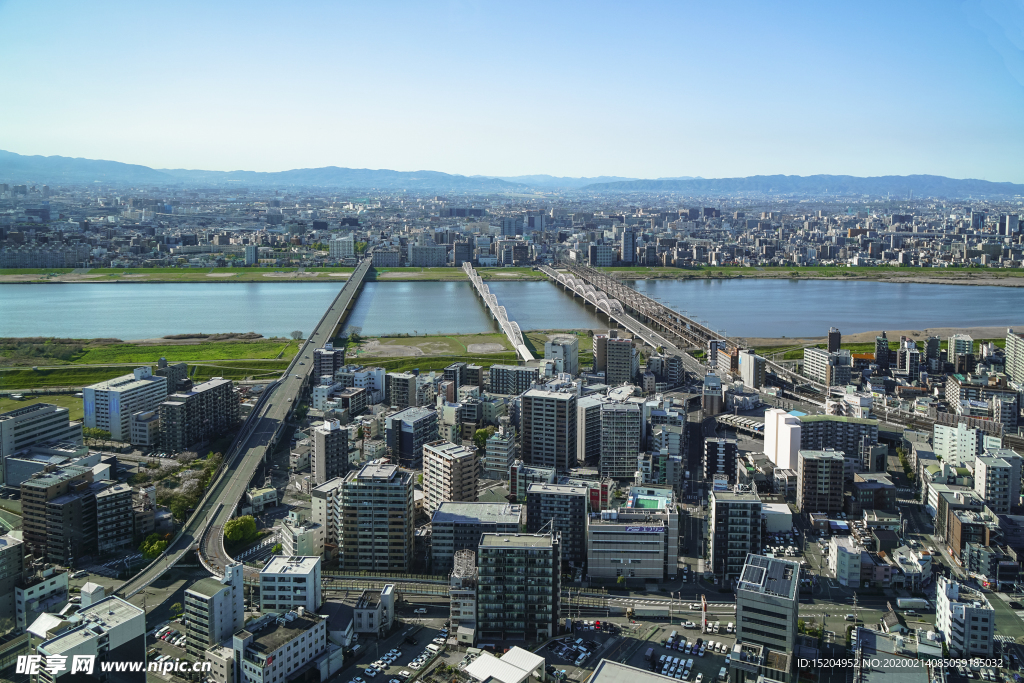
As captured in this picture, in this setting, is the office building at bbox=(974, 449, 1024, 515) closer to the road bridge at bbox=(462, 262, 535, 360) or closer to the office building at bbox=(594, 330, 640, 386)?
the office building at bbox=(594, 330, 640, 386)

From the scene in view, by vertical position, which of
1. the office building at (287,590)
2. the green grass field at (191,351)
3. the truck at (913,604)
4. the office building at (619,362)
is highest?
the office building at (619,362)

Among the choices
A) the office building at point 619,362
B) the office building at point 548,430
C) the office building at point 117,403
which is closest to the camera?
the office building at point 548,430

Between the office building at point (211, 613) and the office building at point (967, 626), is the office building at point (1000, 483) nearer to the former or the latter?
the office building at point (967, 626)

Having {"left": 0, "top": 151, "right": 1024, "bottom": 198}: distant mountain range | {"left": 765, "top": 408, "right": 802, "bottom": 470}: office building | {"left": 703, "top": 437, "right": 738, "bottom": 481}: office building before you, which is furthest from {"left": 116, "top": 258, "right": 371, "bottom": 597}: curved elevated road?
{"left": 0, "top": 151, "right": 1024, "bottom": 198}: distant mountain range

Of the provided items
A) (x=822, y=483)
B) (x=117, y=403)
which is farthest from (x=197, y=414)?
(x=822, y=483)

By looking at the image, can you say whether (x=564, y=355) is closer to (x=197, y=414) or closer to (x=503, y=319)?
(x=503, y=319)

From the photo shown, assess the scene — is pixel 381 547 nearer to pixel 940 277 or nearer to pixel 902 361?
pixel 902 361

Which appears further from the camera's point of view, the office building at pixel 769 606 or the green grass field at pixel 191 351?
the green grass field at pixel 191 351

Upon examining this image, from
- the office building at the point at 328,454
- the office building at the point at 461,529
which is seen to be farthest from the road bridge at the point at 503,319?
the office building at the point at 461,529
